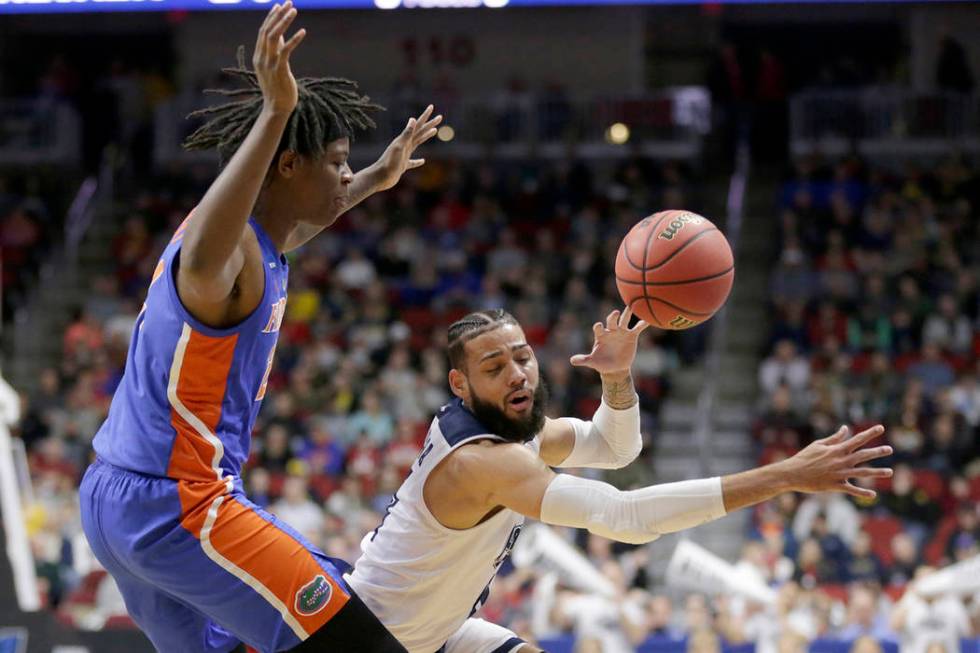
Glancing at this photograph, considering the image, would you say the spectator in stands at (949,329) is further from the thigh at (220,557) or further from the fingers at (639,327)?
the thigh at (220,557)

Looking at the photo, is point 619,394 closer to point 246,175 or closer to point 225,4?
point 246,175

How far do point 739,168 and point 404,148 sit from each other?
40.8ft

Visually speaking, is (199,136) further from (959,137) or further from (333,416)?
(959,137)

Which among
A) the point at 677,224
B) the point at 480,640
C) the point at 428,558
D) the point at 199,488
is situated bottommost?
the point at 480,640

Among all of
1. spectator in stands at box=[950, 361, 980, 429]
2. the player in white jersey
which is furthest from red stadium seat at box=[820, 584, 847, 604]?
the player in white jersey

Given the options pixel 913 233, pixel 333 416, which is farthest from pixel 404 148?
pixel 913 233

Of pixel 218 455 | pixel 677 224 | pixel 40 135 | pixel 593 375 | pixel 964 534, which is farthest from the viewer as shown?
pixel 40 135

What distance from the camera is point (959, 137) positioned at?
1575cm

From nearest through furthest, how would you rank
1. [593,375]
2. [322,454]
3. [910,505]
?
1. [910,505]
2. [322,454]
3. [593,375]

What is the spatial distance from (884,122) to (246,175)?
1362cm

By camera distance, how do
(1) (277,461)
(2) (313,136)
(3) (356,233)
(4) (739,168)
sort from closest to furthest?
(2) (313,136) < (1) (277,461) < (3) (356,233) < (4) (739,168)

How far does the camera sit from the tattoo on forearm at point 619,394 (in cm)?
505

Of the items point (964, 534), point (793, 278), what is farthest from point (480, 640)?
point (793, 278)

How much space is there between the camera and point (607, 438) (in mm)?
5098
